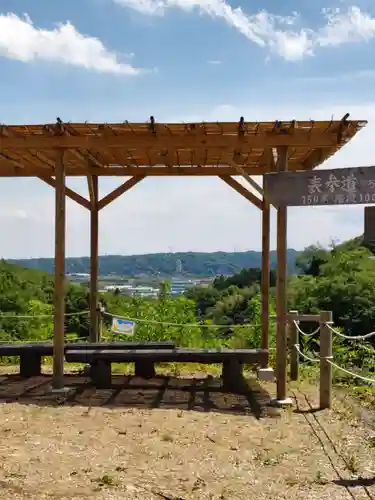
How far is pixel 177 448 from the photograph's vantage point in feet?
17.2

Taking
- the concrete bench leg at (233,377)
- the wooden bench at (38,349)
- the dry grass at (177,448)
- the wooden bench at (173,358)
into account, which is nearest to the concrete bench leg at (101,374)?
the wooden bench at (173,358)

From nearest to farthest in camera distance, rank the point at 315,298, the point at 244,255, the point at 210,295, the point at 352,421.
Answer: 1. the point at 352,421
2. the point at 315,298
3. the point at 210,295
4. the point at 244,255

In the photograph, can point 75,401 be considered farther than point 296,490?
Yes

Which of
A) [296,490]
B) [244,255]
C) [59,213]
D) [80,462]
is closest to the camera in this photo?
[296,490]

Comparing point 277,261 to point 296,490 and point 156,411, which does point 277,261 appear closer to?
point 156,411

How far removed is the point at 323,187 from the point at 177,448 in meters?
2.79

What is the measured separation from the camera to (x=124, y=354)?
323 inches

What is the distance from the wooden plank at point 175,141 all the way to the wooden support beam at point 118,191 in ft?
7.01

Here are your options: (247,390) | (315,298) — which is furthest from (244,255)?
(247,390)

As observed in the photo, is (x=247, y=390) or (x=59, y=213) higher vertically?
(x=59, y=213)

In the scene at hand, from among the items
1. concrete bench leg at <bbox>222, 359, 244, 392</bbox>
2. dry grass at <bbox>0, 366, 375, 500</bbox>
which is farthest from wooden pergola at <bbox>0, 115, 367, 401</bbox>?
concrete bench leg at <bbox>222, 359, 244, 392</bbox>

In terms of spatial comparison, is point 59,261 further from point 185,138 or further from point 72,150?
point 185,138

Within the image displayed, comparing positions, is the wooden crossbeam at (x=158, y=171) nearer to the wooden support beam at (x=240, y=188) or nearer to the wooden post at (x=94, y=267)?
the wooden support beam at (x=240, y=188)

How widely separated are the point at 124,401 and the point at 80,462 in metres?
2.46
